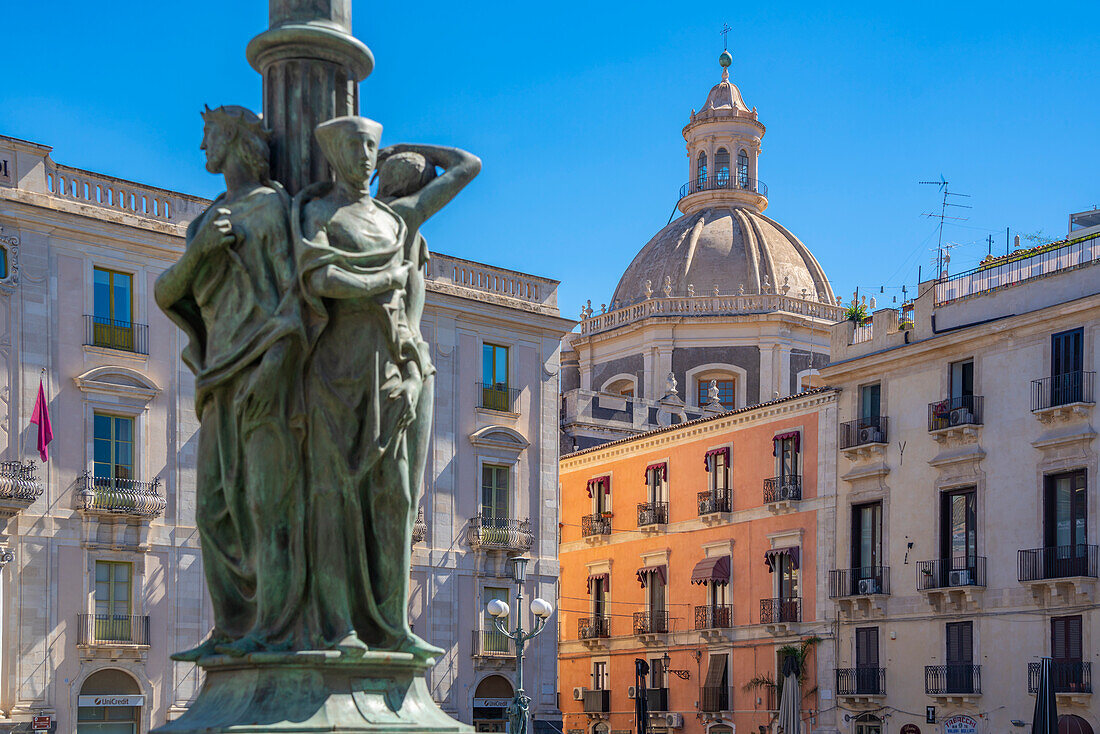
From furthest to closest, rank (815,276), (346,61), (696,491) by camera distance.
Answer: (815,276)
(696,491)
(346,61)

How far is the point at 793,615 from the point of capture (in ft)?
136

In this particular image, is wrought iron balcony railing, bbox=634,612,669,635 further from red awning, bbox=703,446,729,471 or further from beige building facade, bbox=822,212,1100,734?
beige building facade, bbox=822,212,1100,734

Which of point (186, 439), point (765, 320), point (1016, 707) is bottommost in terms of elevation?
point (1016, 707)

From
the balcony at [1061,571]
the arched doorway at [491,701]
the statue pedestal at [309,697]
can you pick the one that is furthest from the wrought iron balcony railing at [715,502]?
the statue pedestal at [309,697]

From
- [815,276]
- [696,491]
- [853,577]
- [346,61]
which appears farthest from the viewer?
[815,276]

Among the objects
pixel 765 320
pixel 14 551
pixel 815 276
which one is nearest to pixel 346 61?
pixel 14 551

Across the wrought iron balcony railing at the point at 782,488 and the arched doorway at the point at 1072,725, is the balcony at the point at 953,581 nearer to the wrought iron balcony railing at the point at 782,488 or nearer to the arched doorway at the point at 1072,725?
the arched doorway at the point at 1072,725

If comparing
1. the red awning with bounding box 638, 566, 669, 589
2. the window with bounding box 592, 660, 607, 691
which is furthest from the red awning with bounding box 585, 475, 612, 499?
the window with bounding box 592, 660, 607, 691

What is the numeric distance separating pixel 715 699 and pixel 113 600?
18.1m

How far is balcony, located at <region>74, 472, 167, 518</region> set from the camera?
32.2 m

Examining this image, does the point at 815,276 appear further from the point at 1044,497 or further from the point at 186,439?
the point at 186,439

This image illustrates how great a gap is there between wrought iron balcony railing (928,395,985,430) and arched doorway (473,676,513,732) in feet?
39.4

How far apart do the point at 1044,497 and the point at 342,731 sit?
30793 millimetres

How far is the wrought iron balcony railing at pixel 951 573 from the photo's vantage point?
3594cm
